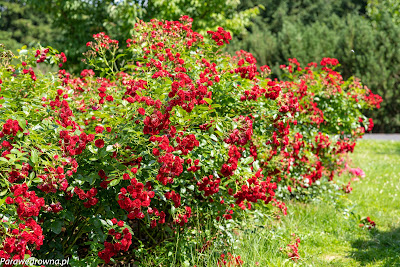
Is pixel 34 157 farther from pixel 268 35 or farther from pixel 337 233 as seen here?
pixel 268 35

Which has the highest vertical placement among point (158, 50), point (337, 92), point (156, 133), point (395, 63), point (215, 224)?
point (158, 50)

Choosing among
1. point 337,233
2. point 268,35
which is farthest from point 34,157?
point 268,35

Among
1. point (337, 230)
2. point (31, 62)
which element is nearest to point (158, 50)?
point (31, 62)

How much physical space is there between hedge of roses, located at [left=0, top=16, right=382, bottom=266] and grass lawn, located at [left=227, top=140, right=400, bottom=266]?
→ 328 mm

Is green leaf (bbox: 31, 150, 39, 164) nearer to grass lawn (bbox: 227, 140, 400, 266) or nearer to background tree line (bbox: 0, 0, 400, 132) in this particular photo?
grass lawn (bbox: 227, 140, 400, 266)

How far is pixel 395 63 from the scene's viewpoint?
12547 mm

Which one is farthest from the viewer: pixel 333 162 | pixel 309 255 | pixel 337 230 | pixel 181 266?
pixel 333 162

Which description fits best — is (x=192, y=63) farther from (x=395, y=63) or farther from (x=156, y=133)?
(x=395, y=63)

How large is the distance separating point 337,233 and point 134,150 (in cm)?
267

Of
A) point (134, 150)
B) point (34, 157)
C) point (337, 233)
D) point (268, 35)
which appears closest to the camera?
point (34, 157)

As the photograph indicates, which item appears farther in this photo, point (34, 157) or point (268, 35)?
point (268, 35)

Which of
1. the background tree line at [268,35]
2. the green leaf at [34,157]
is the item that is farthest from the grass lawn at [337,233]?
the background tree line at [268,35]

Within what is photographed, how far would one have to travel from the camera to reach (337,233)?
415 cm

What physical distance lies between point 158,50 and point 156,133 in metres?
1.22
